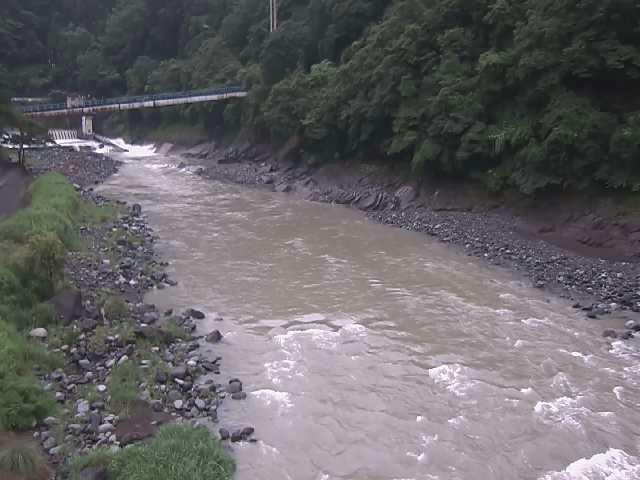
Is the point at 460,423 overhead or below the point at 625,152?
below

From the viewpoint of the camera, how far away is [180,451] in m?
7.99

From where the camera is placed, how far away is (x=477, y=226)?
22.0 m

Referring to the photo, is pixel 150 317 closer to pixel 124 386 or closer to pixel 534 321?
pixel 124 386

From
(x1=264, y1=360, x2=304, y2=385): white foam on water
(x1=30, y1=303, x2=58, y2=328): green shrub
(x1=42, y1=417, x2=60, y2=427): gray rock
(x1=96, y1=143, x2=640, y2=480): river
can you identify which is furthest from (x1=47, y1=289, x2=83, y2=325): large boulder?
(x1=264, y1=360, x2=304, y2=385): white foam on water

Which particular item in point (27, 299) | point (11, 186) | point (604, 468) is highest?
point (11, 186)

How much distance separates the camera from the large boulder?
12094 millimetres

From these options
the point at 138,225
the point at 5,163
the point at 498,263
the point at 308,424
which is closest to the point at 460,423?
the point at 308,424

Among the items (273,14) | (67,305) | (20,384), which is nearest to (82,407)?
(20,384)

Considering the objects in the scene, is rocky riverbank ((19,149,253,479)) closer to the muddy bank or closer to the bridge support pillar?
the muddy bank

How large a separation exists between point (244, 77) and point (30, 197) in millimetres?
30694

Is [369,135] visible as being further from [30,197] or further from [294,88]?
[30,197]

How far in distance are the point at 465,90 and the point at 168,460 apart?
831 inches

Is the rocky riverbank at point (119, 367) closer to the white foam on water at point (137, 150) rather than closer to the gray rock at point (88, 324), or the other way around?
the gray rock at point (88, 324)

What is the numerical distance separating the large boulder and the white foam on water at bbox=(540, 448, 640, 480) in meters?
9.43
